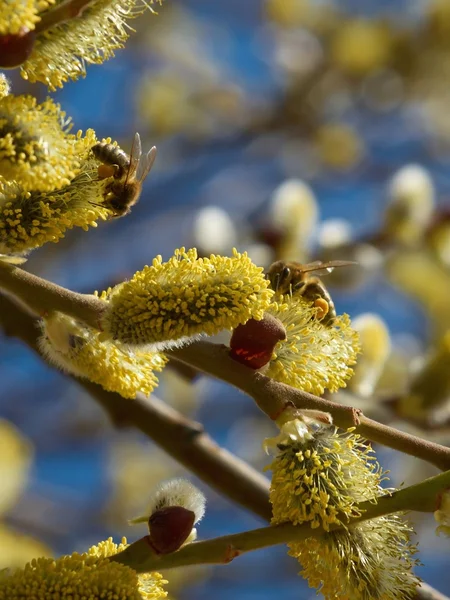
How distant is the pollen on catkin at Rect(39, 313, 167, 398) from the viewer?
118 centimetres

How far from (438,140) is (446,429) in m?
3.89

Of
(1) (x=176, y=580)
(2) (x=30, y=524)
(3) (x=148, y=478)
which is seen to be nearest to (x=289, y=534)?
(1) (x=176, y=580)

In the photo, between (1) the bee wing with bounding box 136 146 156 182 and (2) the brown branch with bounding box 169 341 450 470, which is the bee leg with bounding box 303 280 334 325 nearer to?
(2) the brown branch with bounding box 169 341 450 470

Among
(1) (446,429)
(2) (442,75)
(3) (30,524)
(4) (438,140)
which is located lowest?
(3) (30,524)

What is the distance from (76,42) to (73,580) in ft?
2.08

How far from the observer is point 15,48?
0.96 metres

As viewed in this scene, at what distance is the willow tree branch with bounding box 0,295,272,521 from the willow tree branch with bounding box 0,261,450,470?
461 millimetres

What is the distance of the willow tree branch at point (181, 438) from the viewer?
1603mm

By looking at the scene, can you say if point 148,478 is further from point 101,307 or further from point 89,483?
point 101,307

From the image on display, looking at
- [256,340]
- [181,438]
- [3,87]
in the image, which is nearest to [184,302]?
[256,340]

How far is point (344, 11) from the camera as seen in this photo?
493 cm

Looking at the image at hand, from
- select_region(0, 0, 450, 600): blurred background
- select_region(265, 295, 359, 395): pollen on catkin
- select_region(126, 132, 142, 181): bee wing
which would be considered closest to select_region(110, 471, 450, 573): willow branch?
select_region(265, 295, 359, 395): pollen on catkin

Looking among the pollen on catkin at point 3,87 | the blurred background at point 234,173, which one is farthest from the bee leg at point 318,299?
the blurred background at point 234,173

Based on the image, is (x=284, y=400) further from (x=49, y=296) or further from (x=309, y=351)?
(x=49, y=296)
